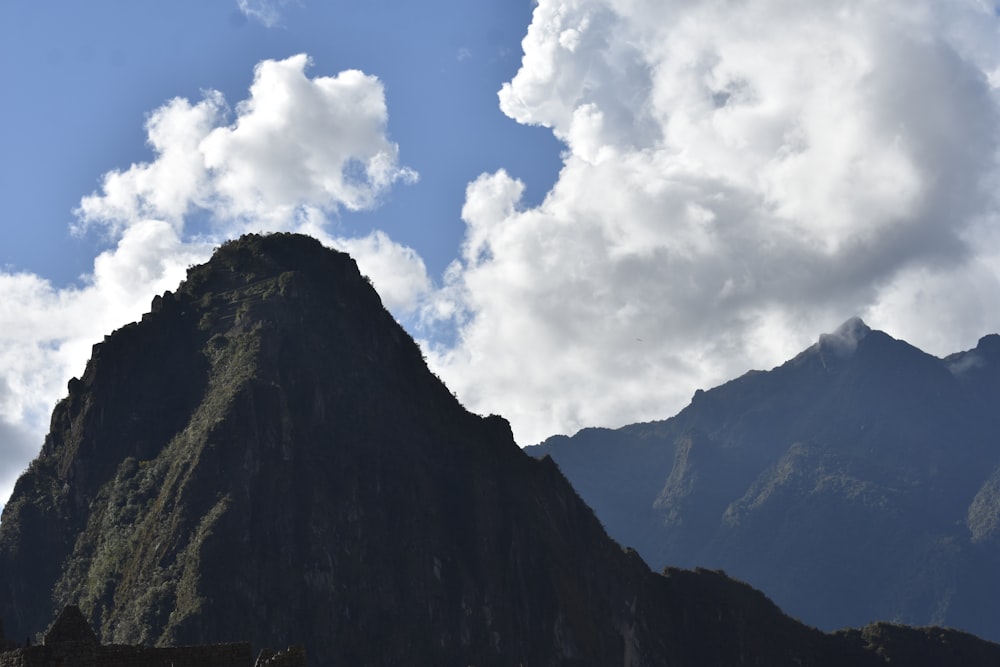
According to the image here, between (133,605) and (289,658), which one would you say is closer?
(289,658)

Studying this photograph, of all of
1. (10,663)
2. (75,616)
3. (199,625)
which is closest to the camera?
(10,663)

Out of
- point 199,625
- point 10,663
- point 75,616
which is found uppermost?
point 199,625

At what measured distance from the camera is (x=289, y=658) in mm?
42156

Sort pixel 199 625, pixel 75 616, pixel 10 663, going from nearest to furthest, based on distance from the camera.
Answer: pixel 10 663, pixel 75 616, pixel 199 625

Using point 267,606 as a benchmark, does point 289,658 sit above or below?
below

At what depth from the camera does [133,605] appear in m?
194

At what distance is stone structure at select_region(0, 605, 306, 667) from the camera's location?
1649 inches

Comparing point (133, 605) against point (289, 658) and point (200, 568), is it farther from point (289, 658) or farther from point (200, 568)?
point (289, 658)

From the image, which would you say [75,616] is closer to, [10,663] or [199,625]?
[10,663]

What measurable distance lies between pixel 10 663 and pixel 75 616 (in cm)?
897

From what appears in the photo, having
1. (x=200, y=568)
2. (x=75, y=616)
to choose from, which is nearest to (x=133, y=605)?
(x=200, y=568)

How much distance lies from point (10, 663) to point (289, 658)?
23.2ft

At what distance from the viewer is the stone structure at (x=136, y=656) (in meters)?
41.9

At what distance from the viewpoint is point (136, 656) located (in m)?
43.3
